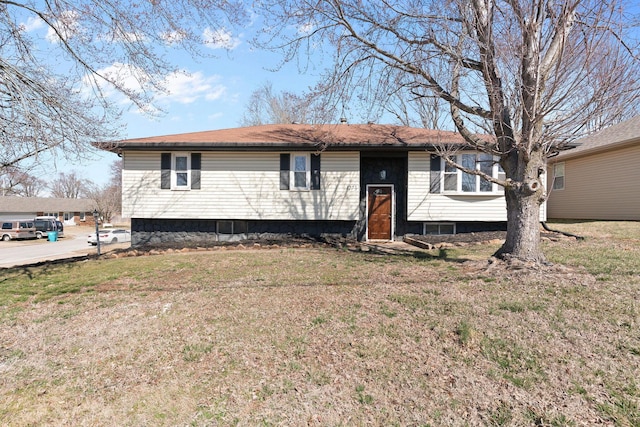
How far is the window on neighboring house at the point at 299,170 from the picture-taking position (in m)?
11.9

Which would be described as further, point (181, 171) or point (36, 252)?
point (36, 252)

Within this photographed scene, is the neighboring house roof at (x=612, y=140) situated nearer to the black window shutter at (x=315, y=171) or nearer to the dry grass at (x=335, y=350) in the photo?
the dry grass at (x=335, y=350)

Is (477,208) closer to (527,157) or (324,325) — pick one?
(527,157)

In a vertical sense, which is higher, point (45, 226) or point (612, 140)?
point (612, 140)

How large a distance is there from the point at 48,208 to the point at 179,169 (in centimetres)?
4989

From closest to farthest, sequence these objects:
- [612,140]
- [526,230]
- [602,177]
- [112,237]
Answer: [526,230]
[612,140]
[602,177]
[112,237]

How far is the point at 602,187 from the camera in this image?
14523mm

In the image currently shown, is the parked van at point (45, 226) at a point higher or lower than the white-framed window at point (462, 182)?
lower

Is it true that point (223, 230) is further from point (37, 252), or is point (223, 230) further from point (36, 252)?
point (36, 252)

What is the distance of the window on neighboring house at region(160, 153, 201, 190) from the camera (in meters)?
12.0

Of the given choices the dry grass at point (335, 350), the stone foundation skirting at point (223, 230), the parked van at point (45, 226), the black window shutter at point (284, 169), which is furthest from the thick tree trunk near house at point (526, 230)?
the parked van at point (45, 226)

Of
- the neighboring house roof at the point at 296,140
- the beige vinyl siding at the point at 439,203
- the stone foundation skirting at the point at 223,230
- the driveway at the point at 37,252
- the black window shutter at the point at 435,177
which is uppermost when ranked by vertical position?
the neighboring house roof at the point at 296,140

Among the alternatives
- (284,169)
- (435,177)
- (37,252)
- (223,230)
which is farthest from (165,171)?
(37,252)

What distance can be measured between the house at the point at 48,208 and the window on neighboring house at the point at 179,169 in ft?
119
